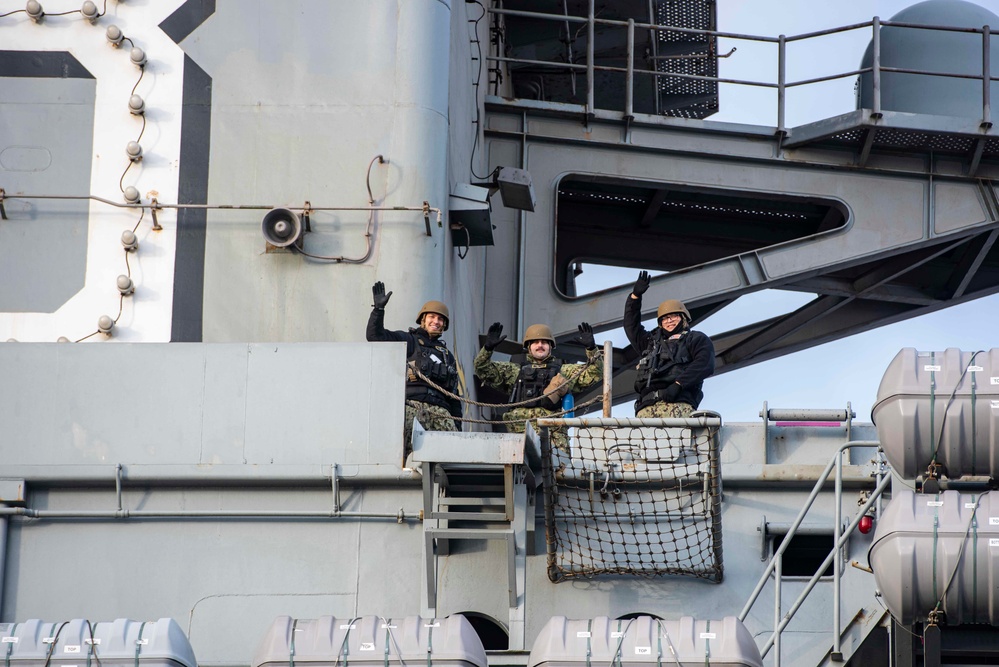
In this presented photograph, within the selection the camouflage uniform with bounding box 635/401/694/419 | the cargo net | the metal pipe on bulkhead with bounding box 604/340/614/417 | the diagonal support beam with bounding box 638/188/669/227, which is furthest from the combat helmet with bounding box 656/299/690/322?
the diagonal support beam with bounding box 638/188/669/227

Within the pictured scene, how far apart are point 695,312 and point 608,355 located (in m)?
5.76

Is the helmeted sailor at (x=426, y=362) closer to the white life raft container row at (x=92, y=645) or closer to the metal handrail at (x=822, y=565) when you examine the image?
the metal handrail at (x=822, y=565)

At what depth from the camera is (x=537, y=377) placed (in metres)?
10.0

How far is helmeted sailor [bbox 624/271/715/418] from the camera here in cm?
980

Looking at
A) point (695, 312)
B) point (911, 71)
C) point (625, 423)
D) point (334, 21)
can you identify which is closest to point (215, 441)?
point (625, 423)

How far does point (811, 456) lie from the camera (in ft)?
30.8

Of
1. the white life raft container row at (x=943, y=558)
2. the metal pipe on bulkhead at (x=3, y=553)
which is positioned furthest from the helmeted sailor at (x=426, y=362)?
the white life raft container row at (x=943, y=558)

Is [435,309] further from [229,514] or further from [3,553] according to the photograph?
[3,553]

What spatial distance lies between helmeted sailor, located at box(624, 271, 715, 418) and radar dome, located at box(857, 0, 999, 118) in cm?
548

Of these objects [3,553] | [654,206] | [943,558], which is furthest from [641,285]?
[3,553]

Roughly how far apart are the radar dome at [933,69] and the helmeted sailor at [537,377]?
5.90m

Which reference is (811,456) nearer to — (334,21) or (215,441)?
(215,441)

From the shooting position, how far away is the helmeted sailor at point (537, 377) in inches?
387

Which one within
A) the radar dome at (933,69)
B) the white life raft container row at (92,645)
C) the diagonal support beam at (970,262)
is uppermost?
the radar dome at (933,69)
